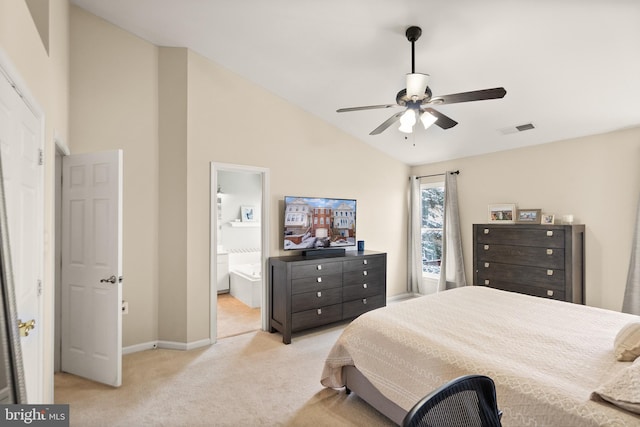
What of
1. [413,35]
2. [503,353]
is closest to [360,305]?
[503,353]

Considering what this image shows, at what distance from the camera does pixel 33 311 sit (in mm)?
1687

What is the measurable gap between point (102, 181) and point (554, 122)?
15.0 ft

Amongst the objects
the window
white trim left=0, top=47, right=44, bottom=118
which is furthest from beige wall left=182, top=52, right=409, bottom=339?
white trim left=0, top=47, right=44, bottom=118

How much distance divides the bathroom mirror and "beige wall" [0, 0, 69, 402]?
31.8 inches

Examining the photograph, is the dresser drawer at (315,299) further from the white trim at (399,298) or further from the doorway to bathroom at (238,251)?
the white trim at (399,298)

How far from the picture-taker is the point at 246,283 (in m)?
4.90

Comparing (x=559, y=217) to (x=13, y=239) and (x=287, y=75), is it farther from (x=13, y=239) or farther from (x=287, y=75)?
(x=13, y=239)

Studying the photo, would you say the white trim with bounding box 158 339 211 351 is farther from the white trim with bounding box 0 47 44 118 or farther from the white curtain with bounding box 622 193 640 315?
the white curtain with bounding box 622 193 640 315

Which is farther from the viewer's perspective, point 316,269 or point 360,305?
point 360,305

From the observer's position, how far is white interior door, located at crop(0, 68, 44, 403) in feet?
4.39

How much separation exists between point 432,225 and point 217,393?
13.4 feet

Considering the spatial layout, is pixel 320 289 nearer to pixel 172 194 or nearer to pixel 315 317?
pixel 315 317

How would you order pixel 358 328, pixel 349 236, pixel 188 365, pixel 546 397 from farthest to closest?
pixel 349 236
pixel 188 365
pixel 358 328
pixel 546 397

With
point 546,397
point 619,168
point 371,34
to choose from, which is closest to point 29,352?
point 546,397
